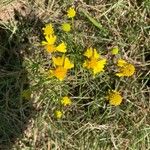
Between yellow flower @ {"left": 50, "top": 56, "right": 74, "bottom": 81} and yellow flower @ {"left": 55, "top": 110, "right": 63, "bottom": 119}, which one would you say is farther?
yellow flower @ {"left": 55, "top": 110, "right": 63, "bottom": 119}

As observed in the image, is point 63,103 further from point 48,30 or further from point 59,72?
point 48,30

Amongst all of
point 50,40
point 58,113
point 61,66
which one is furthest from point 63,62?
point 58,113

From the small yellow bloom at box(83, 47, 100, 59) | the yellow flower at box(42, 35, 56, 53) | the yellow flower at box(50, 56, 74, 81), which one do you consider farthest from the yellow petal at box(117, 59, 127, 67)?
the yellow flower at box(42, 35, 56, 53)

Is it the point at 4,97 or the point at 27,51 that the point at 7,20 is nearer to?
the point at 27,51

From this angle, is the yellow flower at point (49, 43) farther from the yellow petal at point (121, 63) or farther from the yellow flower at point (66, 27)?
the yellow petal at point (121, 63)

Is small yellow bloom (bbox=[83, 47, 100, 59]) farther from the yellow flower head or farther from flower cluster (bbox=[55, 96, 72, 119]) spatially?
flower cluster (bbox=[55, 96, 72, 119])

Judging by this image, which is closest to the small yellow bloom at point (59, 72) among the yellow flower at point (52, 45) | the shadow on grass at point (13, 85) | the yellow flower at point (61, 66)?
the yellow flower at point (61, 66)
